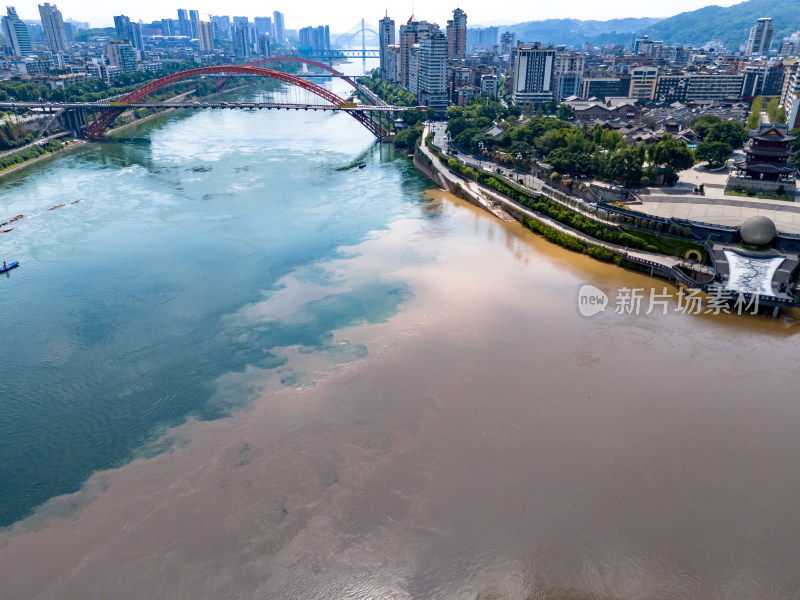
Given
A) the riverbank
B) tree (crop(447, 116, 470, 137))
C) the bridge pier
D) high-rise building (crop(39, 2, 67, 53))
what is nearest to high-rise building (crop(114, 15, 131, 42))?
high-rise building (crop(39, 2, 67, 53))

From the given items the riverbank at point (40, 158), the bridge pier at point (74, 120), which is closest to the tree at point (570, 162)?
the riverbank at point (40, 158)

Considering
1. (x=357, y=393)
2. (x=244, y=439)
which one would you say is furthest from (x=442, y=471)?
(x=244, y=439)

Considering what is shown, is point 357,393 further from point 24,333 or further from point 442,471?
point 24,333

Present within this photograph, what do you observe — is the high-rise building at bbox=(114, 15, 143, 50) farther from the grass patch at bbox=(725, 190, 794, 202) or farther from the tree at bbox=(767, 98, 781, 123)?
the grass patch at bbox=(725, 190, 794, 202)

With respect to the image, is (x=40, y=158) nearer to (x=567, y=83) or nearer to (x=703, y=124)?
(x=703, y=124)

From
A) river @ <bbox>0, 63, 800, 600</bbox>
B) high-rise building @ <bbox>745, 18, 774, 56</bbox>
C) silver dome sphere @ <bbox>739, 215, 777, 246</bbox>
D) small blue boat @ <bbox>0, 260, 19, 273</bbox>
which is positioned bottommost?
river @ <bbox>0, 63, 800, 600</bbox>

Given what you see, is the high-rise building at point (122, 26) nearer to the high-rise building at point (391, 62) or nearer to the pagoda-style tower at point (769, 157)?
the high-rise building at point (391, 62)
